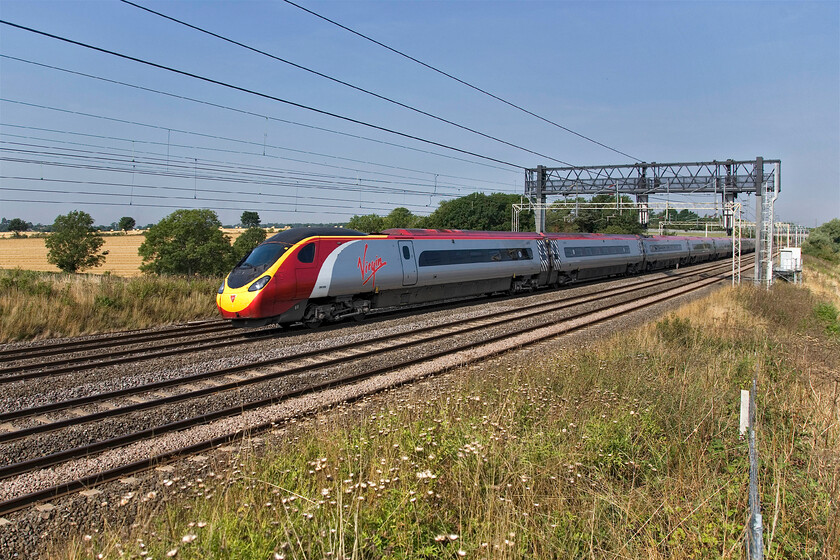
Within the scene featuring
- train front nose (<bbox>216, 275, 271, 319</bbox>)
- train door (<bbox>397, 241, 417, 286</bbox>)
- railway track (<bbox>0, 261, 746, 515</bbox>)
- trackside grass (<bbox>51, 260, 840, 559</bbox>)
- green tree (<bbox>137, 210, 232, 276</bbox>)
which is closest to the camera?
trackside grass (<bbox>51, 260, 840, 559</bbox>)

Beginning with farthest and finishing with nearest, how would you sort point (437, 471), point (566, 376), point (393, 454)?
1. point (566, 376)
2. point (393, 454)
3. point (437, 471)

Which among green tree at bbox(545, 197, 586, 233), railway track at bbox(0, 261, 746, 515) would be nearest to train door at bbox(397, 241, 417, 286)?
railway track at bbox(0, 261, 746, 515)

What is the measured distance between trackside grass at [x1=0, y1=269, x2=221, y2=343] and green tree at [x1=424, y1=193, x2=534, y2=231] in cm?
5287

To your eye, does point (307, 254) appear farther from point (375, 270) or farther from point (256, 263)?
point (375, 270)

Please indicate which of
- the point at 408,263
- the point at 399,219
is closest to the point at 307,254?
the point at 408,263

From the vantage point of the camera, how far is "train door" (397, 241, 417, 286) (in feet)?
54.4

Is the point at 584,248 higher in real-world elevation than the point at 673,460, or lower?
higher

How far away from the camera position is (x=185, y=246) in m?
48.3

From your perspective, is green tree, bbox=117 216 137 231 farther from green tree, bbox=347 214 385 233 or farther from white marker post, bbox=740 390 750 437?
white marker post, bbox=740 390 750 437

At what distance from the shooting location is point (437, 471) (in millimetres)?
4770

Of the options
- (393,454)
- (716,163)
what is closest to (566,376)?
(393,454)

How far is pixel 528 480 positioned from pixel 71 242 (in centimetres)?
5547

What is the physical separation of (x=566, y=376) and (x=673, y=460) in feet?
9.35

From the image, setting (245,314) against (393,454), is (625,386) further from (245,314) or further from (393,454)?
(245,314)
